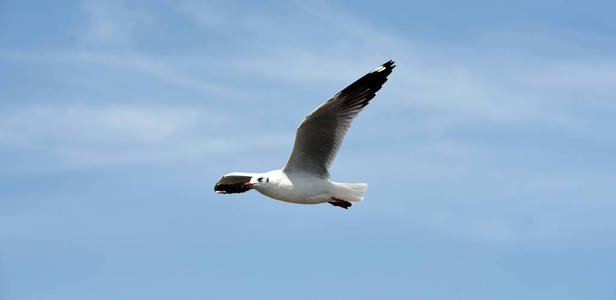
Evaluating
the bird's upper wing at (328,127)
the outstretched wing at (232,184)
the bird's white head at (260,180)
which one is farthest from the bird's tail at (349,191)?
the outstretched wing at (232,184)

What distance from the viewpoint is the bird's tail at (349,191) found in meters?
11.5

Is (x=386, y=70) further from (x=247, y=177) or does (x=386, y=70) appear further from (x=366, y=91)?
(x=247, y=177)

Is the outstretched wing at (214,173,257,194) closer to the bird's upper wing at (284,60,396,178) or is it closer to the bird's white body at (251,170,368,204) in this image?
the bird's white body at (251,170,368,204)

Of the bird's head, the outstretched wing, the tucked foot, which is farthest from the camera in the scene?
the outstretched wing

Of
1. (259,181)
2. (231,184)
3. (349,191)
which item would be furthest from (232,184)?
(349,191)

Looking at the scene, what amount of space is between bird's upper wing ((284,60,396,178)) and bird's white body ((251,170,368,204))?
18 cm

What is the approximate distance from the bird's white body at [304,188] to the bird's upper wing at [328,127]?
0.18 metres

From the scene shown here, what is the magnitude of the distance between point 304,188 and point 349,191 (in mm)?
665

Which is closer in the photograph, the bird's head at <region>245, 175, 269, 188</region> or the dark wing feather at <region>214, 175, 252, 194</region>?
the bird's head at <region>245, 175, 269, 188</region>

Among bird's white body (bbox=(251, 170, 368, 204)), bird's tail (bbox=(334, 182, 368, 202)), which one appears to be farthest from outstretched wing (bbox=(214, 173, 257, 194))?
bird's tail (bbox=(334, 182, 368, 202))

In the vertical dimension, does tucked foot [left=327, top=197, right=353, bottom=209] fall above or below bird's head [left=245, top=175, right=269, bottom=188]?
below

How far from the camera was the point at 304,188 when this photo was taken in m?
11.3

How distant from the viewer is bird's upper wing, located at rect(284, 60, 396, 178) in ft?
37.1

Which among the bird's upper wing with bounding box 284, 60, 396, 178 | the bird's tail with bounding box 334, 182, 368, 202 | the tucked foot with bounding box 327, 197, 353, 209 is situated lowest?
the tucked foot with bounding box 327, 197, 353, 209
